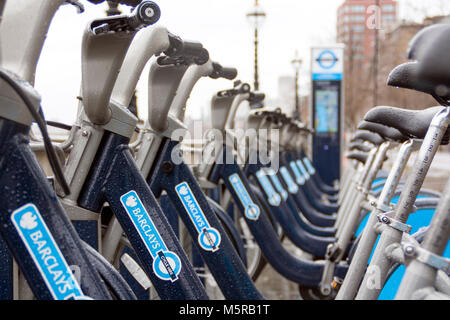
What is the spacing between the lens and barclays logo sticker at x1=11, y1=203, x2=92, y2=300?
130 cm

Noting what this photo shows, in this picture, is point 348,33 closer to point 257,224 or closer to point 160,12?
point 257,224

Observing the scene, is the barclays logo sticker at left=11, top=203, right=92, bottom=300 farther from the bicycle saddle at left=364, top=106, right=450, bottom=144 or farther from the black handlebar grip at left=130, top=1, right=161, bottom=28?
the bicycle saddle at left=364, top=106, right=450, bottom=144

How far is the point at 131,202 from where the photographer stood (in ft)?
6.30

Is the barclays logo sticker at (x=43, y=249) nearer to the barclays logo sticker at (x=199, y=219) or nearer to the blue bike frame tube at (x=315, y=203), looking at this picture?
the barclays logo sticker at (x=199, y=219)

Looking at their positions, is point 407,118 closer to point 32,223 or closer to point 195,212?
point 195,212

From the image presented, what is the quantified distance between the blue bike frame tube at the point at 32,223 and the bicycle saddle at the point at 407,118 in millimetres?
1250

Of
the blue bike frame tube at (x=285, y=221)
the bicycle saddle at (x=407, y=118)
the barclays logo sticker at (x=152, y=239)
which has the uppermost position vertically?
the bicycle saddle at (x=407, y=118)

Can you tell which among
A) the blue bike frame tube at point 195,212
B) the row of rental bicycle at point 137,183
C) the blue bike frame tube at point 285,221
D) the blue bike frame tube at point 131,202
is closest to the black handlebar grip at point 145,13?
the row of rental bicycle at point 137,183

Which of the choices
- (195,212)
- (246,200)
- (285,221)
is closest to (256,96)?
(246,200)

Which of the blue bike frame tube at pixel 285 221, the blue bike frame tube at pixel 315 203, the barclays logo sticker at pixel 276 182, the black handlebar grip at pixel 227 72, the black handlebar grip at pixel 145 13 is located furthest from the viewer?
the blue bike frame tube at pixel 315 203

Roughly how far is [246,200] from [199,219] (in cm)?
135

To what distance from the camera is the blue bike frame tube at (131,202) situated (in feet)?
6.31

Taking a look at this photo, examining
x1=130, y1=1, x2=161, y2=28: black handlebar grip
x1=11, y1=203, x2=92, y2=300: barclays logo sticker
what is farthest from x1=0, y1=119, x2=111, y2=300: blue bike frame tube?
x1=130, y1=1, x2=161, y2=28: black handlebar grip

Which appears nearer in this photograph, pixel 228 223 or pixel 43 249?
pixel 43 249
